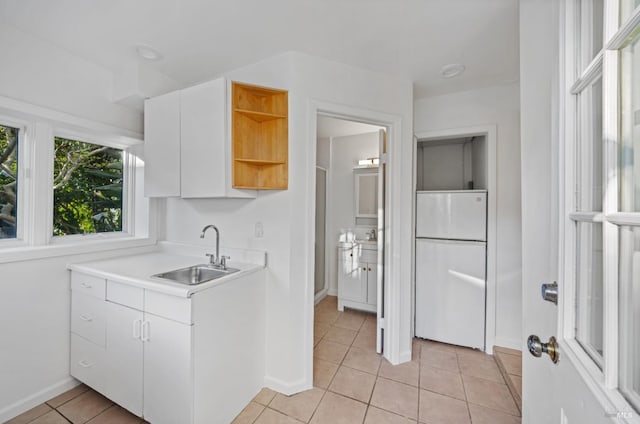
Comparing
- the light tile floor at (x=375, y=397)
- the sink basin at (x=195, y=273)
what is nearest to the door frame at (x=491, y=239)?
the light tile floor at (x=375, y=397)

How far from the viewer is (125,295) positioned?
5.31 feet

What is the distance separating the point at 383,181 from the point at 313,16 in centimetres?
133

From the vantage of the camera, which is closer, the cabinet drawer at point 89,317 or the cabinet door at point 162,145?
the cabinet drawer at point 89,317

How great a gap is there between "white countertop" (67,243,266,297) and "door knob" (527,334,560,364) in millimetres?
1413

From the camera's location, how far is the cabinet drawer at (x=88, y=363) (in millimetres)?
1742

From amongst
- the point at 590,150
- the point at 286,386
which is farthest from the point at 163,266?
the point at 590,150

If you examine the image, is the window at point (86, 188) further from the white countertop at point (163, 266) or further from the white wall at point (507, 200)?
the white wall at point (507, 200)

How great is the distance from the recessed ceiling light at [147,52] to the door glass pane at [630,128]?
7.81 feet

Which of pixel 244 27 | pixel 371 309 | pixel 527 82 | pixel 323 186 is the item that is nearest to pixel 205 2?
pixel 244 27

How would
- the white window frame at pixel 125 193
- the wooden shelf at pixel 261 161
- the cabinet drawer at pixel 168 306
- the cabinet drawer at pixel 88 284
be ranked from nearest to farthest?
1. the cabinet drawer at pixel 168 306
2. the cabinet drawer at pixel 88 284
3. the wooden shelf at pixel 261 161
4. the white window frame at pixel 125 193

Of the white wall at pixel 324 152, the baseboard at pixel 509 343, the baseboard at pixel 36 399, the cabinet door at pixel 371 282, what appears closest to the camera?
the baseboard at pixel 36 399

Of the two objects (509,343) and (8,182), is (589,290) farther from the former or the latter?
(8,182)

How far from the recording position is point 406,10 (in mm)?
1497

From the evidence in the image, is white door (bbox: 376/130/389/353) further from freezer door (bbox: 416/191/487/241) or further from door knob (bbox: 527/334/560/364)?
door knob (bbox: 527/334/560/364)
